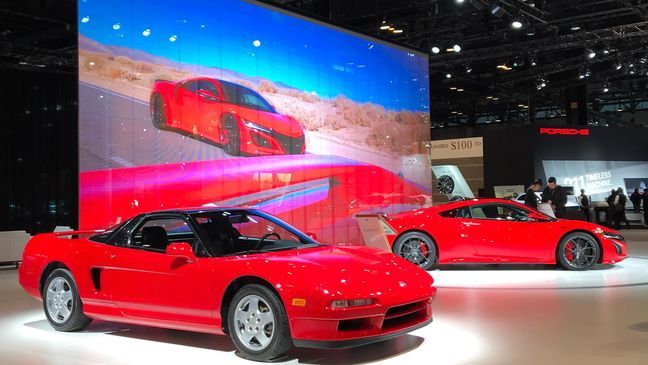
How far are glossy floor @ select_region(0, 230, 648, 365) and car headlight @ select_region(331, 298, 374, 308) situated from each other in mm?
459

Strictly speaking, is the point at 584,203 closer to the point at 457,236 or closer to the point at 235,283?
the point at 457,236

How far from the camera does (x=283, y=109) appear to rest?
11617 millimetres

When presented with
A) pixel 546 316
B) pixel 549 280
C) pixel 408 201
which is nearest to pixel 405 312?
pixel 546 316

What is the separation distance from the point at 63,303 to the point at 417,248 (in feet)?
18.4

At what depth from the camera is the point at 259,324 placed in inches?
169

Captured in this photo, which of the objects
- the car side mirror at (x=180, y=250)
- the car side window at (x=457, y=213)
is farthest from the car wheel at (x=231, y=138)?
the car side mirror at (x=180, y=250)

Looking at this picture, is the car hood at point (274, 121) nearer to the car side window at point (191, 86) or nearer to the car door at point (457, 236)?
the car side window at point (191, 86)

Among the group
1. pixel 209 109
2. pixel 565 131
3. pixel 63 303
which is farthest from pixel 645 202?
pixel 63 303

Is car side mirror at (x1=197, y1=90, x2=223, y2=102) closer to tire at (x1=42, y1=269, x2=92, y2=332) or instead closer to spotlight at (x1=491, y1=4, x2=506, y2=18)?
tire at (x1=42, y1=269, x2=92, y2=332)

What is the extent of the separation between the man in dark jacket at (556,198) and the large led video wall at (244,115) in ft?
11.4

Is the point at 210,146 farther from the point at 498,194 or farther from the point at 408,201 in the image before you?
the point at 498,194

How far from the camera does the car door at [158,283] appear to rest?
15.1 feet

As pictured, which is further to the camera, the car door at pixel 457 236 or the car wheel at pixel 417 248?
the car wheel at pixel 417 248

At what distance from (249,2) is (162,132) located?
10.8ft
